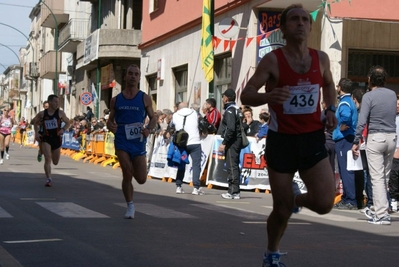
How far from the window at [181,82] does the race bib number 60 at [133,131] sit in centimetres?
1973

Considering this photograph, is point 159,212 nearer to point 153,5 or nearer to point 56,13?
point 153,5

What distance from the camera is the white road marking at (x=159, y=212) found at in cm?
1160

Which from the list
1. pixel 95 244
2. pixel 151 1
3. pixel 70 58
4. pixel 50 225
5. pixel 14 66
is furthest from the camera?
pixel 14 66

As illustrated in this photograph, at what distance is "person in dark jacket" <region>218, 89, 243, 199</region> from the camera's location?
15875mm

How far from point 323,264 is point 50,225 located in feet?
12.0

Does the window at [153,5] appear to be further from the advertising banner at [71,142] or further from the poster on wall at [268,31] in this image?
the poster on wall at [268,31]

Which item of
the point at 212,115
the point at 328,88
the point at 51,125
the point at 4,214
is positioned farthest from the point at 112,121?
the point at 212,115

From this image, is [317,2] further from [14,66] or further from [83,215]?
[14,66]

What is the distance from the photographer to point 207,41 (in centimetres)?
2447

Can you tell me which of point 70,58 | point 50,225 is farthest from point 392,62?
point 70,58

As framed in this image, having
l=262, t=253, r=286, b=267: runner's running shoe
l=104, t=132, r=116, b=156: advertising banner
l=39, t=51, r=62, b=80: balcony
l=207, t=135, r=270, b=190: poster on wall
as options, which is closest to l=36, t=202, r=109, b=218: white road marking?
l=262, t=253, r=286, b=267: runner's running shoe

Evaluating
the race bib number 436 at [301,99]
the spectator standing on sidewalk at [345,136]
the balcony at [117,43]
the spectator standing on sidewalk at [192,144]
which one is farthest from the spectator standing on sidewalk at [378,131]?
the balcony at [117,43]

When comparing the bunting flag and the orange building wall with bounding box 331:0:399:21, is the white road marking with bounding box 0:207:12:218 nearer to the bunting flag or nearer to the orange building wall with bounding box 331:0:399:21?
the orange building wall with bounding box 331:0:399:21

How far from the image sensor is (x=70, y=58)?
2395 inches
